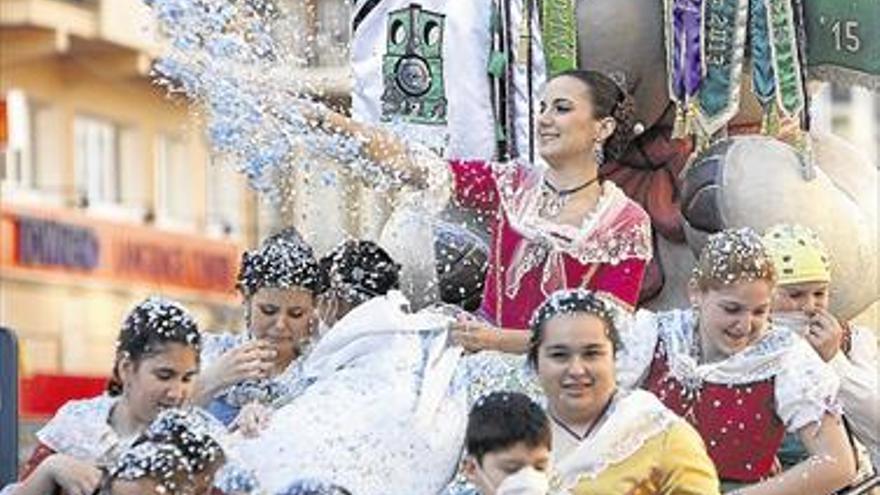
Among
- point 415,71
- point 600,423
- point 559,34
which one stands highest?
point 559,34

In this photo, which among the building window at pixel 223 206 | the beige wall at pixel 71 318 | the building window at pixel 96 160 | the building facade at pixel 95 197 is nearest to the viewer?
the beige wall at pixel 71 318

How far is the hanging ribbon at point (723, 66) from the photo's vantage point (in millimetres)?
8453

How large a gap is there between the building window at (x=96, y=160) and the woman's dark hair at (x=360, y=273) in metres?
29.6

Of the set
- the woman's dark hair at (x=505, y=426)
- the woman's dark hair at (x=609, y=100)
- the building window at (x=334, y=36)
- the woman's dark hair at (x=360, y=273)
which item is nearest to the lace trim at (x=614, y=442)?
the woman's dark hair at (x=505, y=426)

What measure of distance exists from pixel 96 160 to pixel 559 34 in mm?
29747

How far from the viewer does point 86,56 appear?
121ft

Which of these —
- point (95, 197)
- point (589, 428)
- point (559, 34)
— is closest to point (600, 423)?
point (589, 428)

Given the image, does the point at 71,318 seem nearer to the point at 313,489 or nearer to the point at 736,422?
the point at 736,422

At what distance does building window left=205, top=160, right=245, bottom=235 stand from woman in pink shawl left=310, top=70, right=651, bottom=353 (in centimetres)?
3219

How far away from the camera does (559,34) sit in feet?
28.2

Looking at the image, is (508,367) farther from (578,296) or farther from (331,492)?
(331,492)

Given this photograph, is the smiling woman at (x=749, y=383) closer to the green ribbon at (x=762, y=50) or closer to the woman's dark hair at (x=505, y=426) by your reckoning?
the woman's dark hair at (x=505, y=426)

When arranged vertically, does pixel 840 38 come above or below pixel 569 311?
above

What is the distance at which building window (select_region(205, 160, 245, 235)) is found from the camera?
1588 inches
